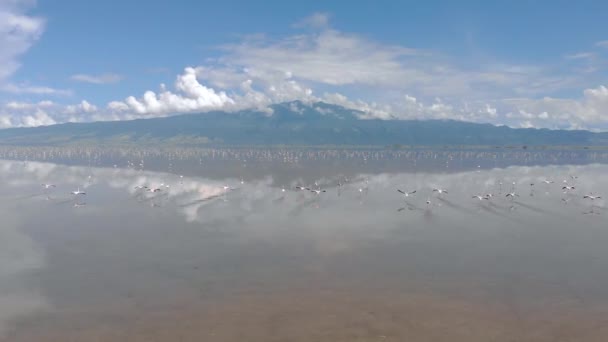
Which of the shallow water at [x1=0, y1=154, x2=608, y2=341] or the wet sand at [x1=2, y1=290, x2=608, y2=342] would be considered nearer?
the wet sand at [x1=2, y1=290, x2=608, y2=342]

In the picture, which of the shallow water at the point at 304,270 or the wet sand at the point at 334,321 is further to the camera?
the shallow water at the point at 304,270

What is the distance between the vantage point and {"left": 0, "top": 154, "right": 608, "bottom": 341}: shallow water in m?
18.6

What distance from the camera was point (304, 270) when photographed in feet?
83.0

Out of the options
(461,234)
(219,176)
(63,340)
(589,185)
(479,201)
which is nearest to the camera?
(63,340)

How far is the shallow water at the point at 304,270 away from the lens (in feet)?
Result: 60.9

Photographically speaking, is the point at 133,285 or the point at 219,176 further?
the point at 219,176

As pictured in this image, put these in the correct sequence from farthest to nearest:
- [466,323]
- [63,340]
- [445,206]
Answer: [445,206] → [466,323] → [63,340]

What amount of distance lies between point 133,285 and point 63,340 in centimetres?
577

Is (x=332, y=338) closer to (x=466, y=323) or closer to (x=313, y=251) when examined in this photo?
(x=466, y=323)

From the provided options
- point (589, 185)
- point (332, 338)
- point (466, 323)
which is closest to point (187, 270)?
point (332, 338)

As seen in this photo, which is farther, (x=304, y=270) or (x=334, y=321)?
(x=304, y=270)

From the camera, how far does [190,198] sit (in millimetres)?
51562

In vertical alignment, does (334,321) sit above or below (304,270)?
below

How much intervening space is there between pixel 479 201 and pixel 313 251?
2665 centimetres
